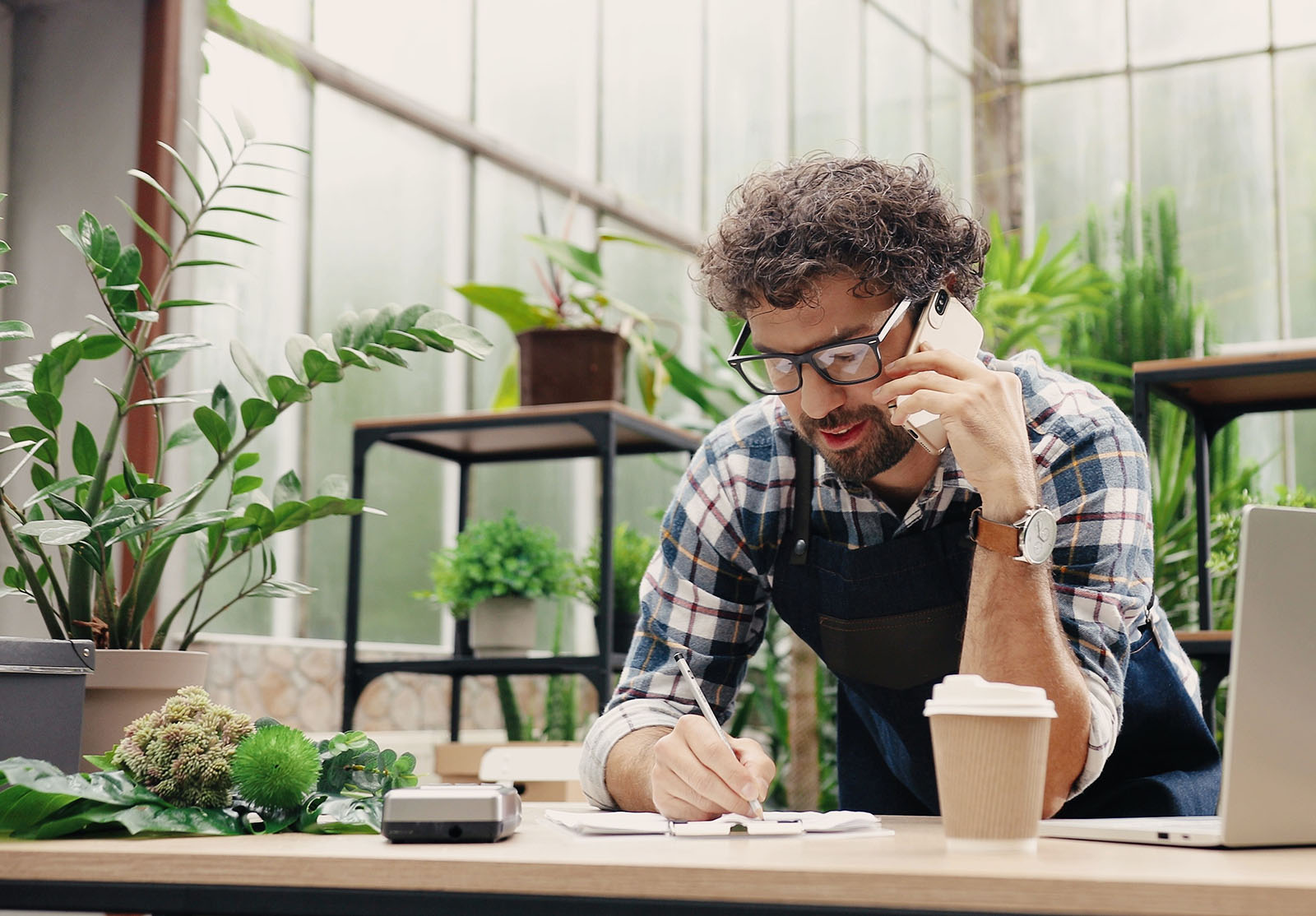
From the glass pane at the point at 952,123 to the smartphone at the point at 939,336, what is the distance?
5757 mm

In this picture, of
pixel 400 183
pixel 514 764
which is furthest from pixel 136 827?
pixel 400 183

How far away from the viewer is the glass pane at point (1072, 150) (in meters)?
7.06

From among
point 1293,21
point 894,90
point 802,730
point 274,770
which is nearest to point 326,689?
point 802,730

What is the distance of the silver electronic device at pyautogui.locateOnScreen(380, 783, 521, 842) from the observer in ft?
2.87

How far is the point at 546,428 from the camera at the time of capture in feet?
9.44

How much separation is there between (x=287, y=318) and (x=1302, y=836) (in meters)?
3.22

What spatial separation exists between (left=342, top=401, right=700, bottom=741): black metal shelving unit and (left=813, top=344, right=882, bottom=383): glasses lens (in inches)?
48.8

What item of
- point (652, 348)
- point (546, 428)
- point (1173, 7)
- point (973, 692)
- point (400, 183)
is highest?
point (1173, 7)

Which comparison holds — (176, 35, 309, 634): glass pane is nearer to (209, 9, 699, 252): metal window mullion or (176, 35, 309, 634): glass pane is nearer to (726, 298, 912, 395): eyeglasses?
(209, 9, 699, 252): metal window mullion

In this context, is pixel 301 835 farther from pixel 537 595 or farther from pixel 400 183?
pixel 400 183

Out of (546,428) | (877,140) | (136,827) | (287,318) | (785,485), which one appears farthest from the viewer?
(877,140)

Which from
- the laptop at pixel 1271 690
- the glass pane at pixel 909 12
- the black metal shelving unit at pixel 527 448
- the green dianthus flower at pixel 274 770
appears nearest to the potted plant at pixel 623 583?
the black metal shelving unit at pixel 527 448

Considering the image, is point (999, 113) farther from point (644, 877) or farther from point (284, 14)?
point (644, 877)

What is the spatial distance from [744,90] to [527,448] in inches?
127
